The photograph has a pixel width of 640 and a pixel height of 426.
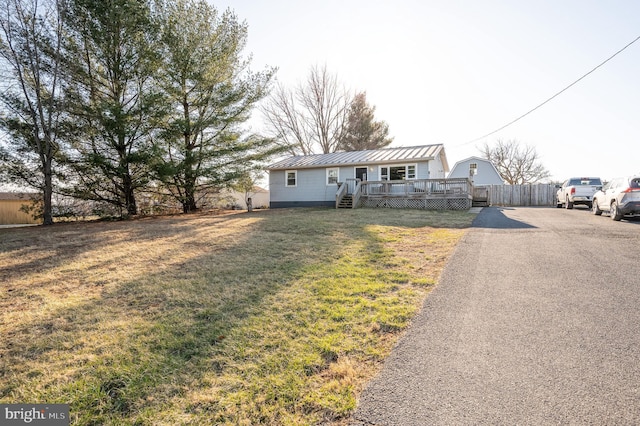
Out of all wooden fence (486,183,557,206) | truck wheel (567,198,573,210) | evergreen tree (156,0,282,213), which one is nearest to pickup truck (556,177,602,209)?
truck wheel (567,198,573,210)

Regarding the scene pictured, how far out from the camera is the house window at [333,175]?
18953 millimetres

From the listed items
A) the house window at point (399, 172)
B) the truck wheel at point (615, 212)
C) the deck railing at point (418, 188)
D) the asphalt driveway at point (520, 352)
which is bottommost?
the asphalt driveway at point (520, 352)

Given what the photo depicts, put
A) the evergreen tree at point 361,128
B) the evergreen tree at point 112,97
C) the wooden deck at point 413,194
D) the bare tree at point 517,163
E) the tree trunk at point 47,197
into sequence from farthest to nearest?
the bare tree at point 517,163
the evergreen tree at point 361,128
the wooden deck at point 413,194
the evergreen tree at point 112,97
the tree trunk at point 47,197

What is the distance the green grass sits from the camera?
203 centimetres

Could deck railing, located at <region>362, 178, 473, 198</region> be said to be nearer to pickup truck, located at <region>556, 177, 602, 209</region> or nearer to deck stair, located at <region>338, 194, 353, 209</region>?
deck stair, located at <region>338, 194, 353, 209</region>

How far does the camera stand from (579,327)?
2.94 meters

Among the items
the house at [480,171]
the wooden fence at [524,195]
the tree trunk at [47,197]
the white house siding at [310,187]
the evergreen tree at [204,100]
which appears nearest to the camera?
the tree trunk at [47,197]

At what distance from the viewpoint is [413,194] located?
1582cm

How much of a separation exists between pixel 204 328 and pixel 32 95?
45.2 ft

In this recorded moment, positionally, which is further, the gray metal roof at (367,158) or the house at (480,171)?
the house at (480,171)

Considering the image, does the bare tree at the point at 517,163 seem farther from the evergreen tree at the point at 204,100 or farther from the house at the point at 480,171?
the evergreen tree at the point at 204,100

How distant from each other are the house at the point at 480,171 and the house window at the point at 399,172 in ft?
42.7

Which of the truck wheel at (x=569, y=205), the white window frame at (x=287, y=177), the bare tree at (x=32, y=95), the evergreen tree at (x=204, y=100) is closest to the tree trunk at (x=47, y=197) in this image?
the bare tree at (x=32, y=95)

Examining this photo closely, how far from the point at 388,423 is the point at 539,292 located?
10.7ft
